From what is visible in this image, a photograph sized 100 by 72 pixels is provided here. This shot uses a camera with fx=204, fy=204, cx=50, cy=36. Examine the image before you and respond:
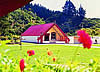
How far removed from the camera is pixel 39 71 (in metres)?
1.42

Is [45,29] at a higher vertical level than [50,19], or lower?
lower

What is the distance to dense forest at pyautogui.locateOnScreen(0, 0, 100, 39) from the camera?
23178mm

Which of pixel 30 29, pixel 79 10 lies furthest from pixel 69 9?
pixel 30 29

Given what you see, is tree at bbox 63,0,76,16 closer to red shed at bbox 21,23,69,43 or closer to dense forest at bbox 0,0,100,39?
dense forest at bbox 0,0,100,39

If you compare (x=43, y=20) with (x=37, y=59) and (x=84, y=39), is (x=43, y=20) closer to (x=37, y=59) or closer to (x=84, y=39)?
(x=37, y=59)

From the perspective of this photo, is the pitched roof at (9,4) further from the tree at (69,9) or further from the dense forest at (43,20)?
the tree at (69,9)

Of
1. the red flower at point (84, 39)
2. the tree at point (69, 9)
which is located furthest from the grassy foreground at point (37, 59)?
the tree at point (69, 9)

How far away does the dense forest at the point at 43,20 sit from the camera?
913 inches

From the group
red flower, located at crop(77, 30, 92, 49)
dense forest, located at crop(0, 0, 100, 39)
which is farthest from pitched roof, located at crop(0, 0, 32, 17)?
dense forest, located at crop(0, 0, 100, 39)

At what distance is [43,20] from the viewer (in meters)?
40.0

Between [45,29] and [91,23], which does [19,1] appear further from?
[91,23]

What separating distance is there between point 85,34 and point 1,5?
2.14ft

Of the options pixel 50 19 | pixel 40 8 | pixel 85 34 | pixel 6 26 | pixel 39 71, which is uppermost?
pixel 40 8

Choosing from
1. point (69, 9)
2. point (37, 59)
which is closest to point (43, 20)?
point (69, 9)
